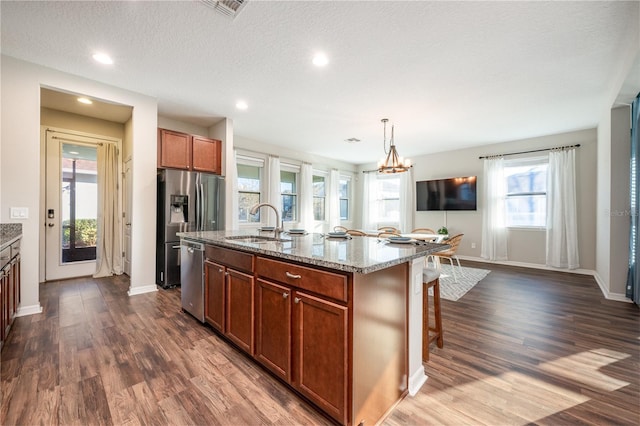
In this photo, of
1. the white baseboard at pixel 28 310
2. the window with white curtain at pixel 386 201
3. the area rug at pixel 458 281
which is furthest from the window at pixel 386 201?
the white baseboard at pixel 28 310

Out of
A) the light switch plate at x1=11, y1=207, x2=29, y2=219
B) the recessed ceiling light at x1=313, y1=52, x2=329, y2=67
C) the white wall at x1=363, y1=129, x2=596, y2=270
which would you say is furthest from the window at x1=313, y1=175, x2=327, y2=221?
the light switch plate at x1=11, y1=207, x2=29, y2=219

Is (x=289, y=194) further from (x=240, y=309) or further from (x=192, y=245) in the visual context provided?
(x=240, y=309)

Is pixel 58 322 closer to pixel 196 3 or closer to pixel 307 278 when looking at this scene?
pixel 307 278

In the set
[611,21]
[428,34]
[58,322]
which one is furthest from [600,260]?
[58,322]

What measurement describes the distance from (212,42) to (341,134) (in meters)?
3.24

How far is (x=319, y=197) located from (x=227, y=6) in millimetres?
5720

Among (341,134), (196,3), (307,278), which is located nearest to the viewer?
(307,278)

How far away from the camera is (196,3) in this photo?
2.06 m

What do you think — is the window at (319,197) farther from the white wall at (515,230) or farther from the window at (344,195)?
the white wall at (515,230)

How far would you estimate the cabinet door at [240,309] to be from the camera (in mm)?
1977

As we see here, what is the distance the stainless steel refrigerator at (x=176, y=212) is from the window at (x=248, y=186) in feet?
5.02

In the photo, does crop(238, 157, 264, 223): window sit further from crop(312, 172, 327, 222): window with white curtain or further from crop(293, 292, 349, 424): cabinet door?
crop(293, 292, 349, 424): cabinet door

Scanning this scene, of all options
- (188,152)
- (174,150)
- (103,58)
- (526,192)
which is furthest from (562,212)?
(103,58)

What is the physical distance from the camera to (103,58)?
2777 millimetres
